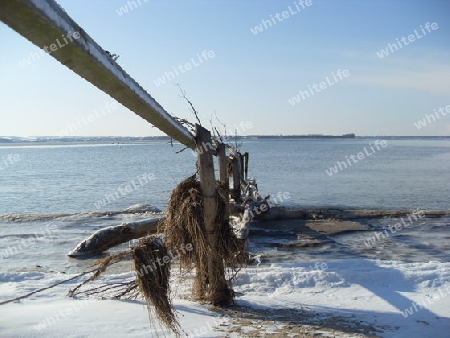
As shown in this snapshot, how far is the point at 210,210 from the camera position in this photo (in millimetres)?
6055

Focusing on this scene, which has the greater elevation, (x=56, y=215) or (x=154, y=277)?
(x=56, y=215)

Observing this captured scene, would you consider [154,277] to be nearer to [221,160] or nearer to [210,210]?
[210,210]

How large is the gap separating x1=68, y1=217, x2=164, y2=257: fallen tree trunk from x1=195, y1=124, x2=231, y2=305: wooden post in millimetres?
1027

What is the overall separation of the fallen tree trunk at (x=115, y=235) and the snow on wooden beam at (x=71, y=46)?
2.95 metres

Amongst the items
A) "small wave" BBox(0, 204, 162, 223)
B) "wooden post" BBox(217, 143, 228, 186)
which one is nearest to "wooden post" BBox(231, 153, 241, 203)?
"small wave" BBox(0, 204, 162, 223)

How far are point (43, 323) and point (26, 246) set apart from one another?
29.7 ft

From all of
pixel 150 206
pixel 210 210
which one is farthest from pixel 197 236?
pixel 150 206

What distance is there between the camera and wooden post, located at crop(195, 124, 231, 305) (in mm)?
6047

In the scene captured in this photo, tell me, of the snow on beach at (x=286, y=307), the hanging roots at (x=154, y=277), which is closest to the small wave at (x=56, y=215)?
the snow on beach at (x=286, y=307)

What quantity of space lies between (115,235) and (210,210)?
413 cm

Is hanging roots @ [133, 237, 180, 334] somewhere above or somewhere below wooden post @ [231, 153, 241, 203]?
below

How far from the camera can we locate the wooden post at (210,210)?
238 inches

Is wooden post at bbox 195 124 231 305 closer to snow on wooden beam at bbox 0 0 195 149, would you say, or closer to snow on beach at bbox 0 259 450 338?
snow on beach at bbox 0 259 450 338

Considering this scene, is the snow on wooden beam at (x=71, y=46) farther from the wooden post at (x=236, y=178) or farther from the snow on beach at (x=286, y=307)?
the wooden post at (x=236, y=178)
